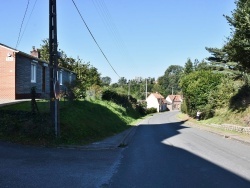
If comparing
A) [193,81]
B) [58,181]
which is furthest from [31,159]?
[193,81]

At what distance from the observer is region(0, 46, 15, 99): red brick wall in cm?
2615

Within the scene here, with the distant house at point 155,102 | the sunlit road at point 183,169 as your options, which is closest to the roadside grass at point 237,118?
the sunlit road at point 183,169

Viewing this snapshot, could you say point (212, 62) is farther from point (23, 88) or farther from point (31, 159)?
point (31, 159)

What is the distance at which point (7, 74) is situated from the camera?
26.2 metres

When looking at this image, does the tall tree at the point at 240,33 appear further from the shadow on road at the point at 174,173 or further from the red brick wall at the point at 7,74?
the red brick wall at the point at 7,74

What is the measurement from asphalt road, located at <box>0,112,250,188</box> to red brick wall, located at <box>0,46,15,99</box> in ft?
39.9

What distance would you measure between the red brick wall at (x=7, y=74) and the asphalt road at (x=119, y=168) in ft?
39.9

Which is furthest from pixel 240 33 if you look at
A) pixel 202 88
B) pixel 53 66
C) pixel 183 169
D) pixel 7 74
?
pixel 202 88

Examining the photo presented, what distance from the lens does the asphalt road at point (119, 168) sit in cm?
848

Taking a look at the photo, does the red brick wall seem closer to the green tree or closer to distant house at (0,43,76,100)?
distant house at (0,43,76,100)

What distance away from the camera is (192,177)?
9.02 meters

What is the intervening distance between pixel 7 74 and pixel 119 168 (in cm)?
1825

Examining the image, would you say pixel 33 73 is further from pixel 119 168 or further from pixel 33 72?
pixel 119 168

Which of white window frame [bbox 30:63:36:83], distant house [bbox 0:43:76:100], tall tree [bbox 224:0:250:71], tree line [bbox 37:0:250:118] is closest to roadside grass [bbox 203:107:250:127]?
tree line [bbox 37:0:250:118]
